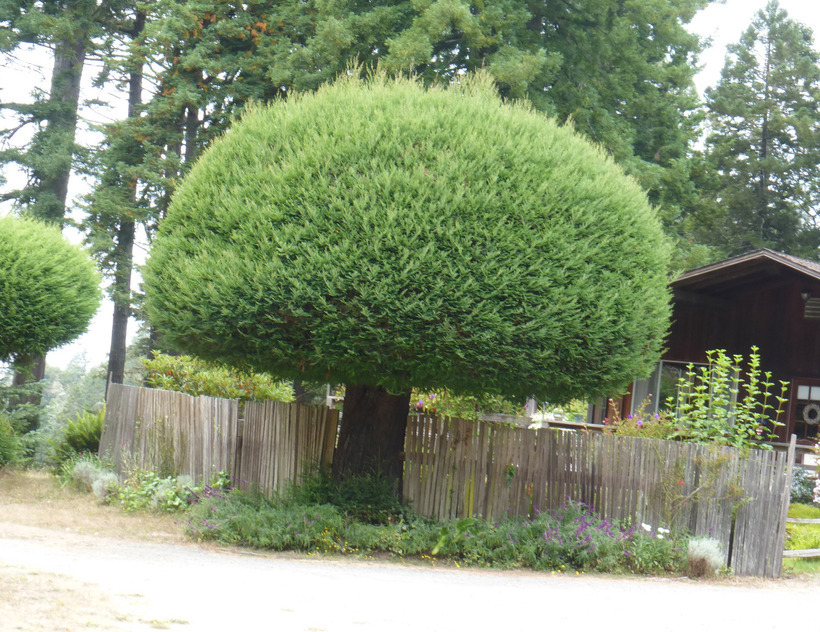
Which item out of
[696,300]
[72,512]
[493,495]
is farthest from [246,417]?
[696,300]

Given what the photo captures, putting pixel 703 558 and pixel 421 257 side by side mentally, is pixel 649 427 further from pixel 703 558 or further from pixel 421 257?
pixel 421 257

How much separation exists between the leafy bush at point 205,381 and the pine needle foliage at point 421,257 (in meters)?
5.65

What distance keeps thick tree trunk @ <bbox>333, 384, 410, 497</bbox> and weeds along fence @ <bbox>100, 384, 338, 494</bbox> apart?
588 mm

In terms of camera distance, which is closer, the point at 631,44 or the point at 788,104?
the point at 631,44

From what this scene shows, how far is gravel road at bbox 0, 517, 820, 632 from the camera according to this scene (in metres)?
5.95

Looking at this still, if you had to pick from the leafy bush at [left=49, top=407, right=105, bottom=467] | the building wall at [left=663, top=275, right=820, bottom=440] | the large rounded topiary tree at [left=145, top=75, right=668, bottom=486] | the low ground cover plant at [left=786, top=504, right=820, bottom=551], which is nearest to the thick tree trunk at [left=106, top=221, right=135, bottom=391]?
the leafy bush at [left=49, top=407, right=105, bottom=467]

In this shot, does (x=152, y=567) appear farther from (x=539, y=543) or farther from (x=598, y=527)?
(x=598, y=527)

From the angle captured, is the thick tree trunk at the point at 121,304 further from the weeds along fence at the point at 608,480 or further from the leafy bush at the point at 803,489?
the leafy bush at the point at 803,489

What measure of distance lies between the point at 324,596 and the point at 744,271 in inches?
533

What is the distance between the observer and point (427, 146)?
9.20 m

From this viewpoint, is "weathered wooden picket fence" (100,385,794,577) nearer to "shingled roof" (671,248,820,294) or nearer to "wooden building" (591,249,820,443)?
"shingled roof" (671,248,820,294)

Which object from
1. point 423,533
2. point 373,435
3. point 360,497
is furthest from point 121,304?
point 423,533

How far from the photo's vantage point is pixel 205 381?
15664mm

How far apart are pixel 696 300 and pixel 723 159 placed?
2226cm
